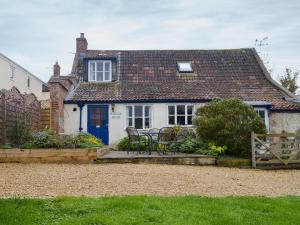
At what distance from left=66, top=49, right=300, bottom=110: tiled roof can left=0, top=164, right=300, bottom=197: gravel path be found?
9.31 meters

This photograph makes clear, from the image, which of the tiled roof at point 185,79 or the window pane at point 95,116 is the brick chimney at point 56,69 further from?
the window pane at point 95,116

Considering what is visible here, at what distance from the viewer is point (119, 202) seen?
251 inches

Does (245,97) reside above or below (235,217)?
above

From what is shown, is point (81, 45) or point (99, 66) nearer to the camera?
point (99, 66)

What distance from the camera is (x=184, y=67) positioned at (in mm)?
23609

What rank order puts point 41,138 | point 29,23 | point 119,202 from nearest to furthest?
1. point 119,202
2. point 29,23
3. point 41,138

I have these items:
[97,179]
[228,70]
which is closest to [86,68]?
[228,70]

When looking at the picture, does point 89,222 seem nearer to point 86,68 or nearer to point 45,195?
point 45,195

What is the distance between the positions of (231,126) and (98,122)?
881cm

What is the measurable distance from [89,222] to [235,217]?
2.19m

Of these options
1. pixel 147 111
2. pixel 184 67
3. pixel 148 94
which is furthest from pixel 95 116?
pixel 184 67

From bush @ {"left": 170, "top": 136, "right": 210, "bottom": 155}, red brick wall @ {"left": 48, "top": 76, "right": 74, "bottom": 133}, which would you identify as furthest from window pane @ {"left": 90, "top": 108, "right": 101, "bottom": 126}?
bush @ {"left": 170, "top": 136, "right": 210, "bottom": 155}

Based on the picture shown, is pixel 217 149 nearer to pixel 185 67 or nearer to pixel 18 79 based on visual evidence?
pixel 185 67

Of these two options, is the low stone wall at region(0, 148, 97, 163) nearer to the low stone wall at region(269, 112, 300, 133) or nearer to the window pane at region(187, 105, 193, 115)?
the window pane at region(187, 105, 193, 115)
